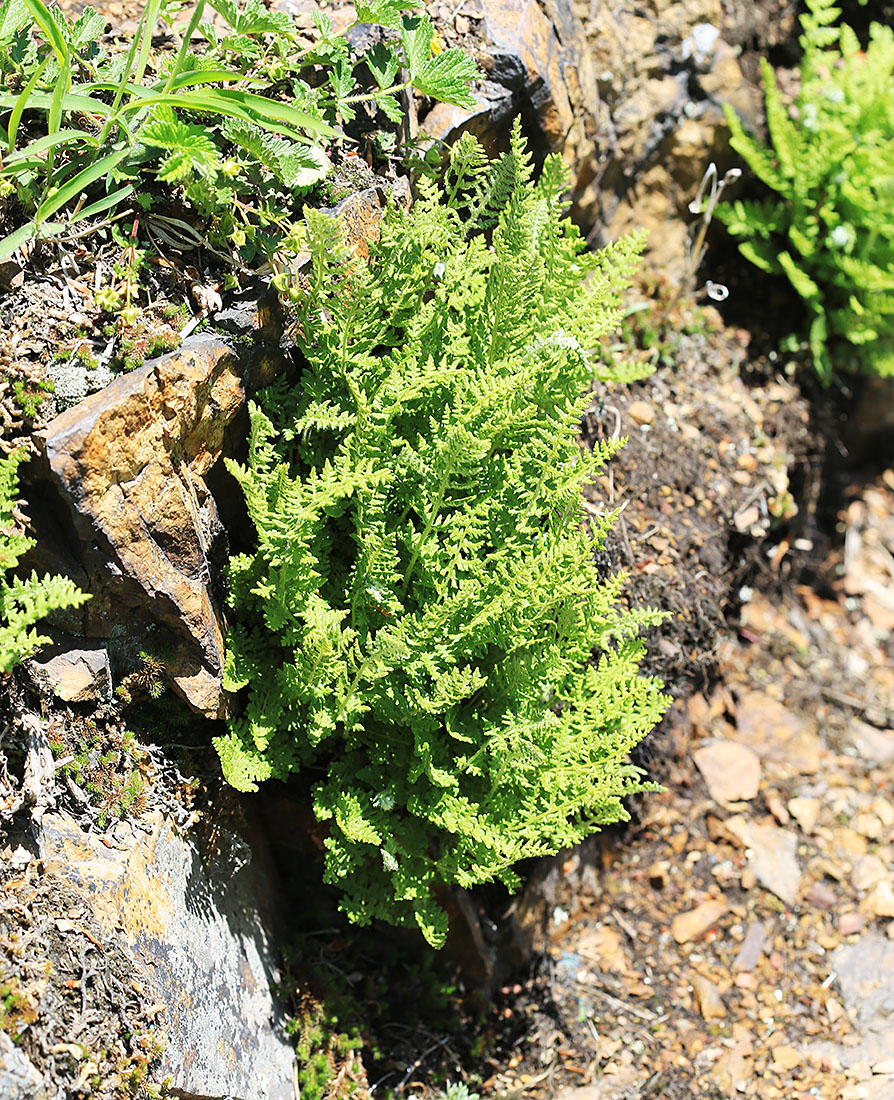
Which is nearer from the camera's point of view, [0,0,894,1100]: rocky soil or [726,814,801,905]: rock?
[0,0,894,1100]: rocky soil

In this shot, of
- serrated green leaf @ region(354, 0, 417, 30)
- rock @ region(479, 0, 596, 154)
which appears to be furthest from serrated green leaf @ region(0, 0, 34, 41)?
rock @ region(479, 0, 596, 154)

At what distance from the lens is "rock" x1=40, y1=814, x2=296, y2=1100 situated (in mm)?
2404

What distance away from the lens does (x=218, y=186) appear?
8.37 feet

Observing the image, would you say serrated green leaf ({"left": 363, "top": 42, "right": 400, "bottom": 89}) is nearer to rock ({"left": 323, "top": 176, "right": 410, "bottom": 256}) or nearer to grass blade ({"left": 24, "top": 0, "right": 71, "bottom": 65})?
rock ({"left": 323, "top": 176, "right": 410, "bottom": 256})

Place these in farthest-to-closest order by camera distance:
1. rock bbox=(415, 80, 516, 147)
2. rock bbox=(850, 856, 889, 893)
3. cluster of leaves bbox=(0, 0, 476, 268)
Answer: rock bbox=(850, 856, 889, 893)
rock bbox=(415, 80, 516, 147)
cluster of leaves bbox=(0, 0, 476, 268)

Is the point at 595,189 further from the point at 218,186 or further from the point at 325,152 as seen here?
the point at 218,186

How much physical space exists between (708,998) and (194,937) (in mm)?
2037

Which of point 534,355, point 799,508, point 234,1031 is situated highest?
point 534,355

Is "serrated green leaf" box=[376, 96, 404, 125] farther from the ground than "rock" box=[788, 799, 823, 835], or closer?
farther from the ground

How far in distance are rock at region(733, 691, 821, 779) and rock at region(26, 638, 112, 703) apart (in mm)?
2933

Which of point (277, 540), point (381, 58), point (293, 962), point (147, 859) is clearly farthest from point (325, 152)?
point (293, 962)

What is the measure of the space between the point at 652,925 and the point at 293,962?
1.48 metres

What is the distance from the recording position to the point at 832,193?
4.23 m

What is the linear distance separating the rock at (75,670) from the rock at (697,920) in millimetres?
2477
